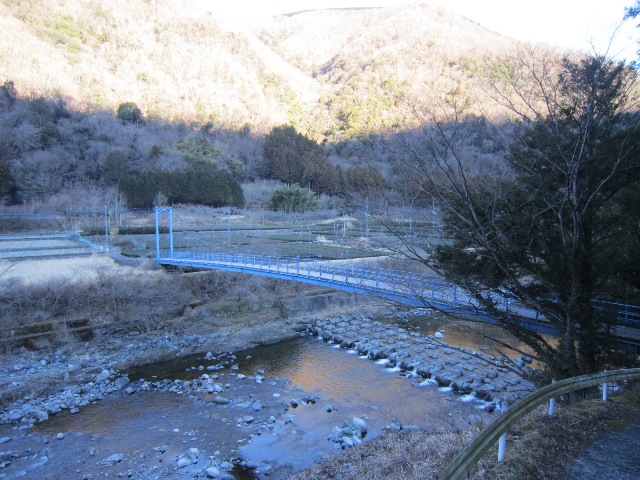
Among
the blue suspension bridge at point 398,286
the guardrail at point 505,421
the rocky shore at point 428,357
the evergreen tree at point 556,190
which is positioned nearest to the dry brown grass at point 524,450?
the guardrail at point 505,421

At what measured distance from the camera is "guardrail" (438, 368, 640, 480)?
2359 mm

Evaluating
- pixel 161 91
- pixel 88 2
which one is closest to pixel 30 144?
pixel 161 91

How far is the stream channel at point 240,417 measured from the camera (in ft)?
24.4

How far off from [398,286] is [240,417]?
16.7 feet

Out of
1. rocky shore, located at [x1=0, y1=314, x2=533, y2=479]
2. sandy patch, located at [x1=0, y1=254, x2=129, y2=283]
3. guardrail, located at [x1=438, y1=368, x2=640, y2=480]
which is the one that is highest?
guardrail, located at [x1=438, y1=368, x2=640, y2=480]

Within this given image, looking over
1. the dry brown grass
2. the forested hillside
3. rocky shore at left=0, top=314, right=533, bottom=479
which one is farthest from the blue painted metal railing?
the forested hillside

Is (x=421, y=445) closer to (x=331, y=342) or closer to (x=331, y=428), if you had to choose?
(x=331, y=428)

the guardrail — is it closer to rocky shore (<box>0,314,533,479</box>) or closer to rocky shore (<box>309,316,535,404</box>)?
rocky shore (<box>0,314,533,479</box>)

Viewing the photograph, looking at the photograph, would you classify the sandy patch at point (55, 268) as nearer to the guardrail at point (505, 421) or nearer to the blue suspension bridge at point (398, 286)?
the blue suspension bridge at point (398, 286)

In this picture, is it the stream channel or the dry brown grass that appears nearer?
the dry brown grass

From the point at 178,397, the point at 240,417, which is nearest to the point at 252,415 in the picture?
the point at 240,417

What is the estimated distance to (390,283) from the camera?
1166 centimetres

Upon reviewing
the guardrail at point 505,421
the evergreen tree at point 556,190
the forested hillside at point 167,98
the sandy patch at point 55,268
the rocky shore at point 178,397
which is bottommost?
the rocky shore at point 178,397

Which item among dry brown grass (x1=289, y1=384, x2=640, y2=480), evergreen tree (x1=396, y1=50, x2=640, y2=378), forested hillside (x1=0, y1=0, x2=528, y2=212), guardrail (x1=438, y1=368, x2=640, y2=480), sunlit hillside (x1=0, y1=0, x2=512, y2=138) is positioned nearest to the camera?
guardrail (x1=438, y1=368, x2=640, y2=480)
